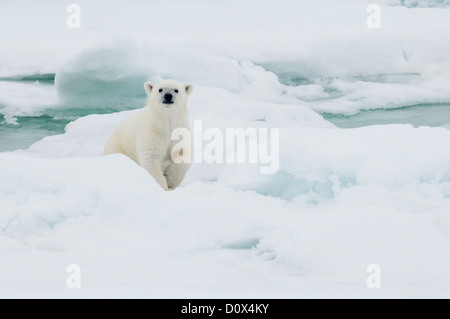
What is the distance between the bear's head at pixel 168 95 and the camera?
4.14 metres

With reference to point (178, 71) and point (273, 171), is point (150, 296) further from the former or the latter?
point (178, 71)

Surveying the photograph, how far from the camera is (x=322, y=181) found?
326cm

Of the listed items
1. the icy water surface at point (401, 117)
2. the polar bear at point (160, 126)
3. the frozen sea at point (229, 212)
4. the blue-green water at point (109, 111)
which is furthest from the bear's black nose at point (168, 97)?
the icy water surface at point (401, 117)

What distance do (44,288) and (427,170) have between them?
2.11 meters

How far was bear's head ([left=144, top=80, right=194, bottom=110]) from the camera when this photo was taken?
4.14m

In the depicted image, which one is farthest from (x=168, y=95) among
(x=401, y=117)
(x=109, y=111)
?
(x=401, y=117)

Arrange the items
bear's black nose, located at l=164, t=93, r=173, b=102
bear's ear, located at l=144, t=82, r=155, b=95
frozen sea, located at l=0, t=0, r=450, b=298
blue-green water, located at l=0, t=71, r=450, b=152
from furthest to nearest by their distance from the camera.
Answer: blue-green water, located at l=0, t=71, r=450, b=152 → bear's ear, located at l=144, t=82, r=155, b=95 → bear's black nose, located at l=164, t=93, r=173, b=102 → frozen sea, located at l=0, t=0, r=450, b=298

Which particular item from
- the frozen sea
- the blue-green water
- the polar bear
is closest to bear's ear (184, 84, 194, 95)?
the polar bear

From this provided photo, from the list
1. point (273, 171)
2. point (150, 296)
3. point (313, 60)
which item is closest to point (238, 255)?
point (150, 296)

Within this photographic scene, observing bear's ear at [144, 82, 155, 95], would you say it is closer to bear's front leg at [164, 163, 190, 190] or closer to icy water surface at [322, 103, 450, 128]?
bear's front leg at [164, 163, 190, 190]

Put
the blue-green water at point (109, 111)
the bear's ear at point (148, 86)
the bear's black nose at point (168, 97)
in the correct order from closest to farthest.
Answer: the bear's black nose at point (168, 97), the bear's ear at point (148, 86), the blue-green water at point (109, 111)

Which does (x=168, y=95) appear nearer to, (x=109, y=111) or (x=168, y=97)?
(x=168, y=97)

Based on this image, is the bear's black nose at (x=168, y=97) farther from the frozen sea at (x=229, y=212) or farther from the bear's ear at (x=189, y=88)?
the frozen sea at (x=229, y=212)

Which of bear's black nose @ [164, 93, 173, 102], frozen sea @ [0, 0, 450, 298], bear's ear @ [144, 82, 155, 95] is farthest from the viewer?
bear's ear @ [144, 82, 155, 95]
